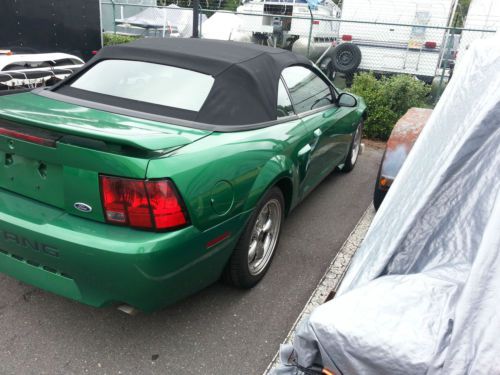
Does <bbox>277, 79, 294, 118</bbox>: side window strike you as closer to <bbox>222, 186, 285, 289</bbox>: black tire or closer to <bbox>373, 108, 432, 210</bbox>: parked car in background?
<bbox>222, 186, 285, 289</bbox>: black tire

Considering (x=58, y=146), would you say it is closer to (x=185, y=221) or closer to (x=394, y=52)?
(x=185, y=221)

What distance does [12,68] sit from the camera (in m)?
4.91

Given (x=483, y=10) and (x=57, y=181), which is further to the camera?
(x=483, y=10)

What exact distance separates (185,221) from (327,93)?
264 cm

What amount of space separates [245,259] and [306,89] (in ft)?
5.93

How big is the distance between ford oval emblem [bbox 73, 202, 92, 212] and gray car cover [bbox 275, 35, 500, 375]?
3.73ft

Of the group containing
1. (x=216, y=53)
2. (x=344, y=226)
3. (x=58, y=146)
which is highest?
(x=216, y=53)

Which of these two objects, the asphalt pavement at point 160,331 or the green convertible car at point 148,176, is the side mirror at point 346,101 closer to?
the green convertible car at point 148,176

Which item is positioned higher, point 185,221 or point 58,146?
point 58,146

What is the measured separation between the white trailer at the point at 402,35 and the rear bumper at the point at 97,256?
29.5 feet

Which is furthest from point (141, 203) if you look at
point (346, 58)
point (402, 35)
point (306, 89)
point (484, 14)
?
point (484, 14)

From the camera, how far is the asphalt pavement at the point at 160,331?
7.21 ft

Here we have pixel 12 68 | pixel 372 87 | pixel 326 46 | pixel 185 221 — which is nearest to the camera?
pixel 185 221

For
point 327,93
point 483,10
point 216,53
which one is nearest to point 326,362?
point 216,53
